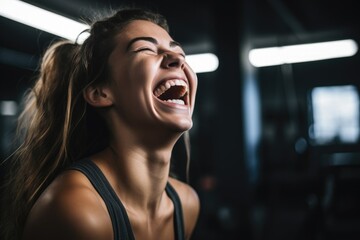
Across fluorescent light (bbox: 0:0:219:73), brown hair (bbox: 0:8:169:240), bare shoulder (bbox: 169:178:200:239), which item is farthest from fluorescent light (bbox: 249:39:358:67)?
brown hair (bbox: 0:8:169:240)

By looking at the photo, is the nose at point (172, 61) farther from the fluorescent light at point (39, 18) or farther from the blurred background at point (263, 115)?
the fluorescent light at point (39, 18)

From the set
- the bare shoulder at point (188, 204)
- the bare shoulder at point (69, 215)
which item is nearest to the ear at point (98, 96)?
the bare shoulder at point (69, 215)

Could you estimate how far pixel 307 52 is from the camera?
699cm

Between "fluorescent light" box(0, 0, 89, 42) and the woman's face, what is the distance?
2.16 meters

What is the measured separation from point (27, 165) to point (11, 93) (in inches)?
336

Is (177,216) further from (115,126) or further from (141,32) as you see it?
(141,32)

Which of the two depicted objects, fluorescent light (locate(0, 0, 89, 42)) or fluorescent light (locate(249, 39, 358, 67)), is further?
fluorescent light (locate(249, 39, 358, 67))

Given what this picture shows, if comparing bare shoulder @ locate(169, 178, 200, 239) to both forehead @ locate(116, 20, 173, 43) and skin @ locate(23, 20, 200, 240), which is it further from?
forehead @ locate(116, 20, 173, 43)

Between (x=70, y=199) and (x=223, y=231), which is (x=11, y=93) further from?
(x=70, y=199)

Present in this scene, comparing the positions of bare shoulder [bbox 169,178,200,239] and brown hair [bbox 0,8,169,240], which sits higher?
brown hair [bbox 0,8,169,240]

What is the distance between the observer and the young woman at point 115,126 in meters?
0.91

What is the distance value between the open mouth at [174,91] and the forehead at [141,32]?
137mm

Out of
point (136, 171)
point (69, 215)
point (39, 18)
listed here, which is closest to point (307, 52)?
point (39, 18)

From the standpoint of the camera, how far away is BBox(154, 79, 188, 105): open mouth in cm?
94
